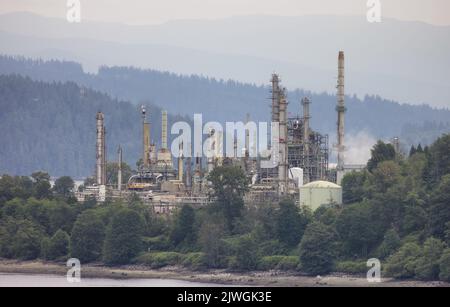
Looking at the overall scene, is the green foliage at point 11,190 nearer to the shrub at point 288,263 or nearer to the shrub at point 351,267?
the shrub at point 288,263

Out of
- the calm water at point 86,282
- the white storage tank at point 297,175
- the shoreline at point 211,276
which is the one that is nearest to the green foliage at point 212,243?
the shoreline at point 211,276

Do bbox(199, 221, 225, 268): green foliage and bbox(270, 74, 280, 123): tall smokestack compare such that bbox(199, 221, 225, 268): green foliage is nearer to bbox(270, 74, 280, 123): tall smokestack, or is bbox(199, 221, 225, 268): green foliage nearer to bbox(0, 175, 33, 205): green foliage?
bbox(270, 74, 280, 123): tall smokestack

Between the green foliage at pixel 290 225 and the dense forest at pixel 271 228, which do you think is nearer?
the dense forest at pixel 271 228

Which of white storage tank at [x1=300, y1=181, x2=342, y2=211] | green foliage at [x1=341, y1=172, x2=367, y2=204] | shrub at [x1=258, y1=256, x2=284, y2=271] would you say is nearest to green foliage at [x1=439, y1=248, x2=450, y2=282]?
shrub at [x1=258, y1=256, x2=284, y2=271]

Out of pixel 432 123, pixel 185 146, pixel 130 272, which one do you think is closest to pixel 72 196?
pixel 185 146

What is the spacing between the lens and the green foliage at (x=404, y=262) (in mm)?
75938

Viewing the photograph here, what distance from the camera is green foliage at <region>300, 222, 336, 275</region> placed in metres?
79.7

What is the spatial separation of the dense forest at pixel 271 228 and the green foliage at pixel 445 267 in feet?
0.13

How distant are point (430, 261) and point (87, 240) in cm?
2045

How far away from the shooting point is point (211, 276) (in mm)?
82062

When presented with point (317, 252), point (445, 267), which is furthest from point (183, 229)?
point (445, 267)

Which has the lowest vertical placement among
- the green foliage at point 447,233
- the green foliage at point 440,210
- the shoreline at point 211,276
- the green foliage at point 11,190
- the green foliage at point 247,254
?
the shoreline at point 211,276
